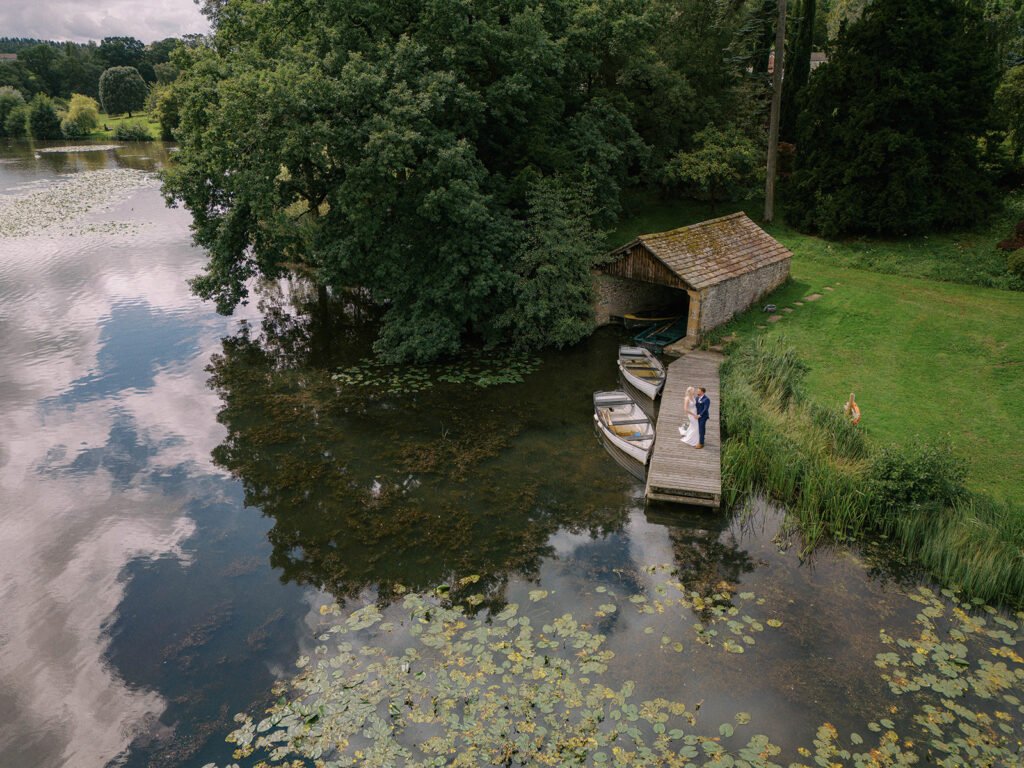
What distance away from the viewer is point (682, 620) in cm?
Answer: 1295

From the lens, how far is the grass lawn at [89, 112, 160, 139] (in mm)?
98062

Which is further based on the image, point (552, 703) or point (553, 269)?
point (553, 269)

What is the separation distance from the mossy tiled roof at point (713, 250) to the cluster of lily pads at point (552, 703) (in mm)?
14284

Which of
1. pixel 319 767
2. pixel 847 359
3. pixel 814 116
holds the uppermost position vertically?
pixel 814 116

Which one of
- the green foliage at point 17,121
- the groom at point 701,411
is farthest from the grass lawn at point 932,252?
the green foliage at point 17,121

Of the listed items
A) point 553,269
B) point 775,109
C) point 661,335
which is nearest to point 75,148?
point 553,269

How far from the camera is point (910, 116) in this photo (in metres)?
28.5

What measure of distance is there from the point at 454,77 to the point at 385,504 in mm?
14940

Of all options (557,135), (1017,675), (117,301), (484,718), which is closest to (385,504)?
(484,718)

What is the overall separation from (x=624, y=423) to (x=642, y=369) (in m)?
3.94

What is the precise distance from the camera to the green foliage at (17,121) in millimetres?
93750

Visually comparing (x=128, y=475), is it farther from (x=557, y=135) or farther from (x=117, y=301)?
(x=557, y=135)

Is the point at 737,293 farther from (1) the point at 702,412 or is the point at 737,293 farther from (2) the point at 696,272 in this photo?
(1) the point at 702,412

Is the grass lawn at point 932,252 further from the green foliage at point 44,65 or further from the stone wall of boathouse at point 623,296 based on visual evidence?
the green foliage at point 44,65
